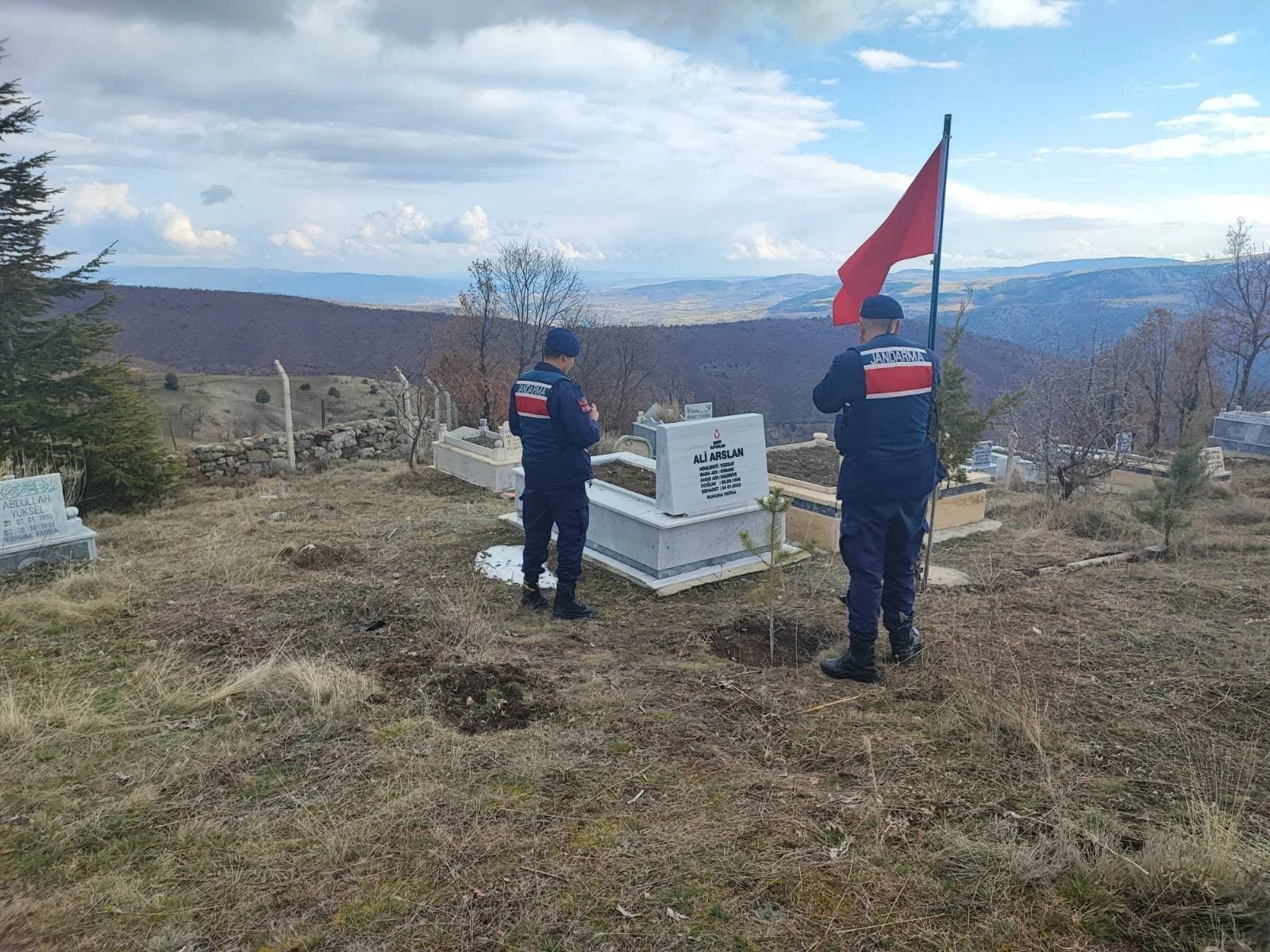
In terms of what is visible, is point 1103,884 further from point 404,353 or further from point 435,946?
point 404,353

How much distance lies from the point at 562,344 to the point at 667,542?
1864 mm

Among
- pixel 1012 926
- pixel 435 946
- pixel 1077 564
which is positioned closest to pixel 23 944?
pixel 435 946

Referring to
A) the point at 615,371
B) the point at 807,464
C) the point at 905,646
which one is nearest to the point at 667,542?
the point at 905,646

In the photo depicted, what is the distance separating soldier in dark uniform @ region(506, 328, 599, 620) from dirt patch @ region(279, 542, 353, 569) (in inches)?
91.1

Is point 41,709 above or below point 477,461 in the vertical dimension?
above

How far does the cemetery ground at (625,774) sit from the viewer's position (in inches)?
96.0

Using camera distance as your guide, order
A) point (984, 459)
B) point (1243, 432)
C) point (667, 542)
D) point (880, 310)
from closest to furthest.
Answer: point (880, 310), point (667, 542), point (984, 459), point (1243, 432)

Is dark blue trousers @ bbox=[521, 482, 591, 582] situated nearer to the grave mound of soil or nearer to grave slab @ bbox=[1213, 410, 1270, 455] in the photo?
the grave mound of soil

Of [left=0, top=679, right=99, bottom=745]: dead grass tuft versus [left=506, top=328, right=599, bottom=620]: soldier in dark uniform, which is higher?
[left=506, top=328, right=599, bottom=620]: soldier in dark uniform

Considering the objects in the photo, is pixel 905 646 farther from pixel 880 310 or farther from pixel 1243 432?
pixel 1243 432

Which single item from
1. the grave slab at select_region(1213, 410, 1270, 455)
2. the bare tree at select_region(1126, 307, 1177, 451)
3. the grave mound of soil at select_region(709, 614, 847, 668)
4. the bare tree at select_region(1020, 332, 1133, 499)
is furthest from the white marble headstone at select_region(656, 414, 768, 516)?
the bare tree at select_region(1126, 307, 1177, 451)

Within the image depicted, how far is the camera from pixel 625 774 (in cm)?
331

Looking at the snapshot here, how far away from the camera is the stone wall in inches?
559

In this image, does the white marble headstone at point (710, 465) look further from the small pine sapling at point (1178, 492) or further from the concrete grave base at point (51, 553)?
the concrete grave base at point (51, 553)
